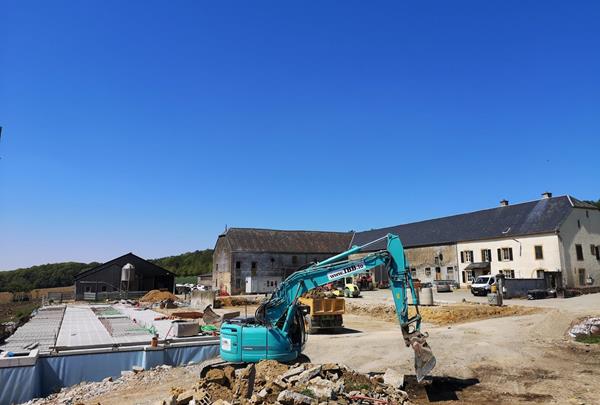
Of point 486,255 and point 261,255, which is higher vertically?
point 261,255

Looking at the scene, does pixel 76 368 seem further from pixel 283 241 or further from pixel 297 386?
pixel 283 241

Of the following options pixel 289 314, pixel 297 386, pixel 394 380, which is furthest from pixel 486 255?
pixel 297 386

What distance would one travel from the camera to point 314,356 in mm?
15539

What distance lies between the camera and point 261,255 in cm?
5712

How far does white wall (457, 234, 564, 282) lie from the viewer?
3834 cm

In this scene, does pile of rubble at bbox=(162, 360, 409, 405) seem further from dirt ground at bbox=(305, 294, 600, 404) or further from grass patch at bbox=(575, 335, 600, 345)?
grass patch at bbox=(575, 335, 600, 345)

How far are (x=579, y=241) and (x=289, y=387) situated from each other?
38395mm

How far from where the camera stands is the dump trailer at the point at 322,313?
20516mm

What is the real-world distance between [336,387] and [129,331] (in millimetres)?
14180

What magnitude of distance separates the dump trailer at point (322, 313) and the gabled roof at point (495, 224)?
26148 millimetres

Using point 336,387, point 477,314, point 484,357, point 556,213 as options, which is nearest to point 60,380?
point 336,387

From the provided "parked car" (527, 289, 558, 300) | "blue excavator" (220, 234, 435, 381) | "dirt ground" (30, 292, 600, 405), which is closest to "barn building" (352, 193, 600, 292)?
"parked car" (527, 289, 558, 300)

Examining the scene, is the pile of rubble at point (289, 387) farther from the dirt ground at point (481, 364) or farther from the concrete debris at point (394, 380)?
the dirt ground at point (481, 364)

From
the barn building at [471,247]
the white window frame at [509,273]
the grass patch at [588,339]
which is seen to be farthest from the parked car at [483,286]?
the grass patch at [588,339]
